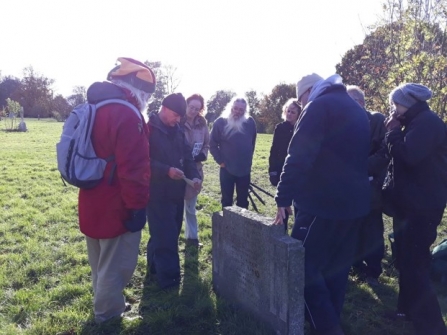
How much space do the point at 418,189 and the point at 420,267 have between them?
2.14 feet

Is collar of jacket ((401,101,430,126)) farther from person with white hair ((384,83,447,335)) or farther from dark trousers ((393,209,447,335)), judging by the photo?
dark trousers ((393,209,447,335))

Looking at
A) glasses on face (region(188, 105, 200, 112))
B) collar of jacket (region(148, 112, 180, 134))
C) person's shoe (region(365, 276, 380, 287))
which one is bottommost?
person's shoe (region(365, 276, 380, 287))

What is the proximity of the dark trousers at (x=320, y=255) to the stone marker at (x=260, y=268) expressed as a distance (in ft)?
0.59

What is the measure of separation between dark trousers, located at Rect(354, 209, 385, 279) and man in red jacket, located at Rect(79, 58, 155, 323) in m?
2.50

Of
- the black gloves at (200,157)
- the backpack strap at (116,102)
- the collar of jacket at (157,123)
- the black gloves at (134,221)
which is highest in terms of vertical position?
the backpack strap at (116,102)

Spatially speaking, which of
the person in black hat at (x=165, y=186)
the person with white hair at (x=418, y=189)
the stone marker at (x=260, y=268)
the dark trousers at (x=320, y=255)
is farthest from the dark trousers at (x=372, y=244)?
the person in black hat at (x=165, y=186)

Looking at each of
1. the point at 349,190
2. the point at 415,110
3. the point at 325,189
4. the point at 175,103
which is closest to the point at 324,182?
the point at 325,189

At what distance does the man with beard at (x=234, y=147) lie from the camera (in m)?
6.37

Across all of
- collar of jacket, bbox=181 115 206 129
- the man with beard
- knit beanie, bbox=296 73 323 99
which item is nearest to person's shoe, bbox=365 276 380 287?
the man with beard

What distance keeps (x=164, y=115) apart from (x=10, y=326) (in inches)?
93.7

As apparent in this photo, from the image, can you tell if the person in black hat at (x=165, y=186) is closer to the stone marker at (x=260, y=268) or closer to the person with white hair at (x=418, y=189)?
the stone marker at (x=260, y=268)

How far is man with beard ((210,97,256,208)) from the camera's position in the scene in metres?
6.37

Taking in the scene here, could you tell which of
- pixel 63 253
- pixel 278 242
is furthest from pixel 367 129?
pixel 63 253

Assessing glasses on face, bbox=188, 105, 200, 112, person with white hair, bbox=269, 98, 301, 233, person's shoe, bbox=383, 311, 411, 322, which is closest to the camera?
person's shoe, bbox=383, 311, 411, 322
